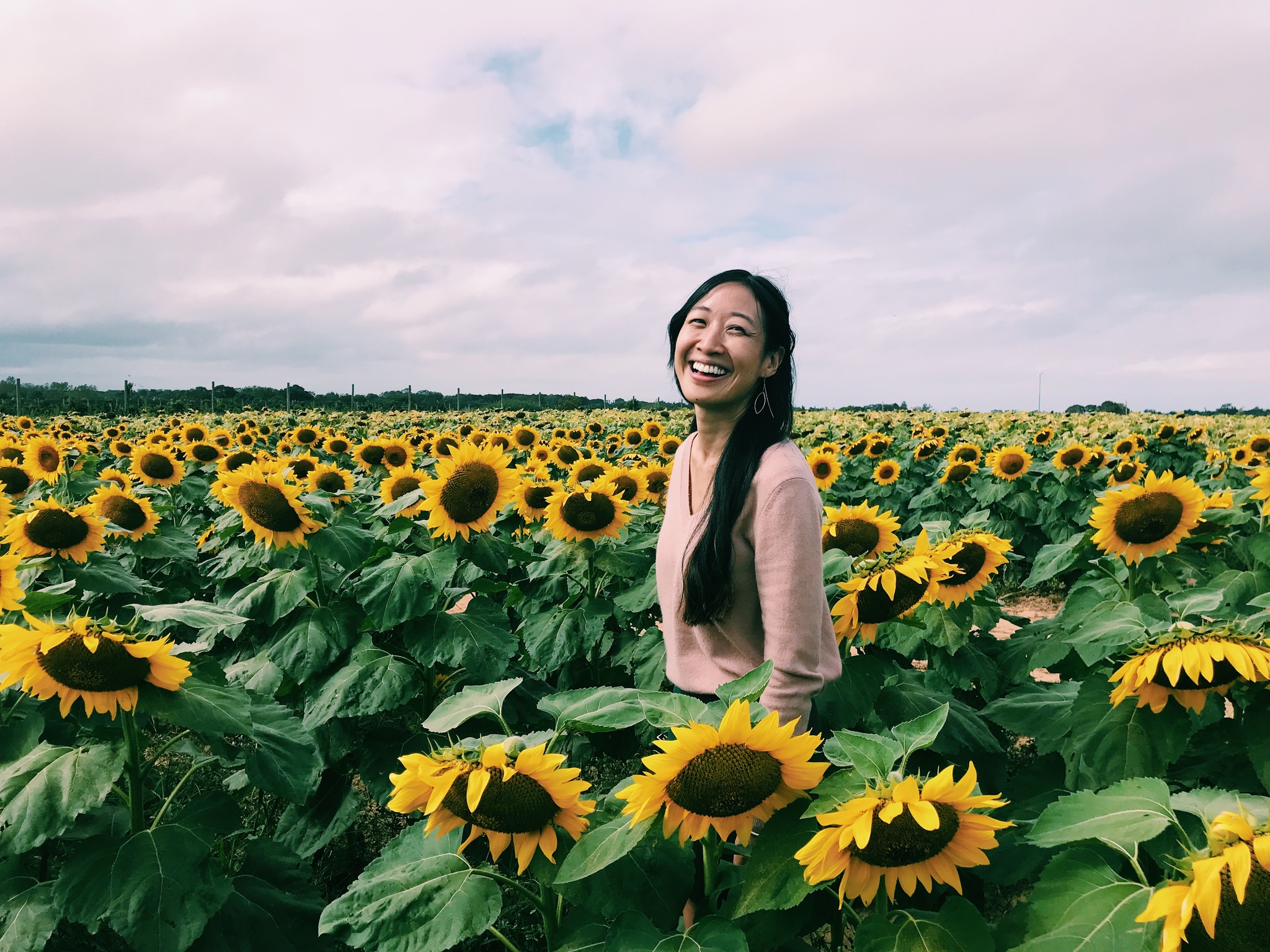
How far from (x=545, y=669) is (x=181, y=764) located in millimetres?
2842

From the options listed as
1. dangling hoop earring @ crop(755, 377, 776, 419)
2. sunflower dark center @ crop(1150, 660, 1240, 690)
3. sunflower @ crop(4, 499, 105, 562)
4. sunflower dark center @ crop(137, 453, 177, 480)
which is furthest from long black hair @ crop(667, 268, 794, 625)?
sunflower dark center @ crop(137, 453, 177, 480)

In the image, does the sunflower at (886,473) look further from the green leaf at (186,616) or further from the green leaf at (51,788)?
the green leaf at (51,788)

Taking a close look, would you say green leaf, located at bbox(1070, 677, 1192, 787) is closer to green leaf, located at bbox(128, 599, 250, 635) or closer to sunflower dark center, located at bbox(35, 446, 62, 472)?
green leaf, located at bbox(128, 599, 250, 635)

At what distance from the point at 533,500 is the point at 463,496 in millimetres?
1241

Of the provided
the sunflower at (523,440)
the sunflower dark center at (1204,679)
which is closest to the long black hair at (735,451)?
the sunflower dark center at (1204,679)

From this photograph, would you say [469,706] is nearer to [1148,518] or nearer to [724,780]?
[724,780]

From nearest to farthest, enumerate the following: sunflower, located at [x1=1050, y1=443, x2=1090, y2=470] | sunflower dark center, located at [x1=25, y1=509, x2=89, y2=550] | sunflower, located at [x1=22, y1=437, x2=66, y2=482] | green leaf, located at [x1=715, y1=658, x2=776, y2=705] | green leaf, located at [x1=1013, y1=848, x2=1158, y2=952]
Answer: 1. green leaf, located at [x1=1013, y1=848, x2=1158, y2=952]
2. green leaf, located at [x1=715, y1=658, x2=776, y2=705]
3. sunflower dark center, located at [x1=25, y1=509, x2=89, y2=550]
4. sunflower, located at [x1=22, y1=437, x2=66, y2=482]
5. sunflower, located at [x1=1050, y1=443, x2=1090, y2=470]

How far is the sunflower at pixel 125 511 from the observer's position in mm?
4840

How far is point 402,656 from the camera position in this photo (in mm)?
3527

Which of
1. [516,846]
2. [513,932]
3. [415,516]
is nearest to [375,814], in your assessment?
[513,932]

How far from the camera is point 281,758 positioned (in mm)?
2434

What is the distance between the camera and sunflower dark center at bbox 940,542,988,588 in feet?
11.1

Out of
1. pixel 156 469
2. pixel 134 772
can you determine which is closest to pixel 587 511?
pixel 134 772

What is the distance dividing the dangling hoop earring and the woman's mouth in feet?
0.62
